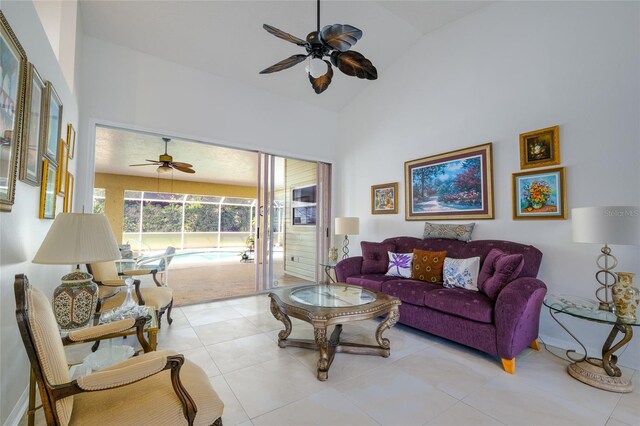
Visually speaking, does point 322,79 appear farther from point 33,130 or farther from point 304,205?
point 304,205

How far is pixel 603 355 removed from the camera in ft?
7.28

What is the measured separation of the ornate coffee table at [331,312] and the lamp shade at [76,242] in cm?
137

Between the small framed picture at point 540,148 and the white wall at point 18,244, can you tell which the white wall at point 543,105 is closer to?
the small framed picture at point 540,148

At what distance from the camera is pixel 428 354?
2.56 meters

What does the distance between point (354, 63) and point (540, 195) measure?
90.3 inches

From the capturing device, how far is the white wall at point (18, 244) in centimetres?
140

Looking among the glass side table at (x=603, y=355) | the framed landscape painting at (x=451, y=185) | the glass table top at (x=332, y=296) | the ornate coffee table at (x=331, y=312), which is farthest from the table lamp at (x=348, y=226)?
the glass side table at (x=603, y=355)

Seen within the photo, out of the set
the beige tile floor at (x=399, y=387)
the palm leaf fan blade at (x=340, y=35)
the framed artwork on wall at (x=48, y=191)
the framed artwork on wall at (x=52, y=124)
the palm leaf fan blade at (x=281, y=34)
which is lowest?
the beige tile floor at (x=399, y=387)

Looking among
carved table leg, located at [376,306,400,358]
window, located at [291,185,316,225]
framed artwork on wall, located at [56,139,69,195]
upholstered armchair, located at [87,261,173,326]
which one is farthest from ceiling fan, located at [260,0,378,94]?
window, located at [291,185,316,225]

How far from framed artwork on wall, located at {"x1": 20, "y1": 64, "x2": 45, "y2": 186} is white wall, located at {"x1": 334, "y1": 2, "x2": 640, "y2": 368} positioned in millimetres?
3940

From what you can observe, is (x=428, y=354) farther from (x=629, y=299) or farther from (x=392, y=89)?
(x=392, y=89)

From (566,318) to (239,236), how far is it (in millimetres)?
10822

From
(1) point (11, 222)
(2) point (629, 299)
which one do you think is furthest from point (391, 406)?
(1) point (11, 222)

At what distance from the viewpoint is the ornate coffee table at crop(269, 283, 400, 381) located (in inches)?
86.7
